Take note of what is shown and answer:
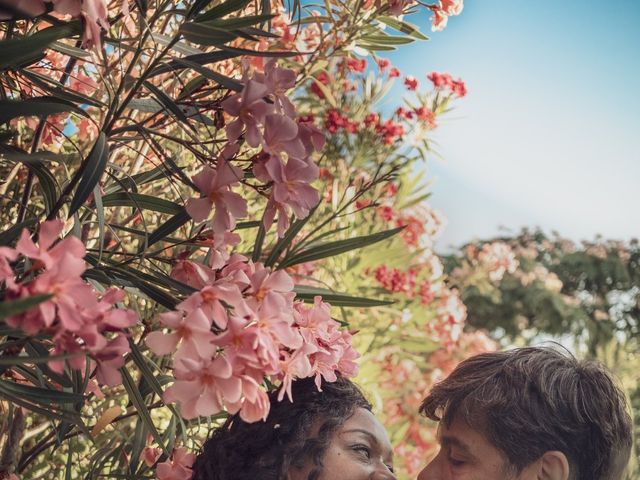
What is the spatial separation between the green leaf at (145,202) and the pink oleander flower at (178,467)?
0.45m

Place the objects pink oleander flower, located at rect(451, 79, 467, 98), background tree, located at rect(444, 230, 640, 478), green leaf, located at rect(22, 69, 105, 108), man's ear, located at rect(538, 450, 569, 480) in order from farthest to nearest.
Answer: background tree, located at rect(444, 230, 640, 478) < pink oleander flower, located at rect(451, 79, 467, 98) < man's ear, located at rect(538, 450, 569, 480) < green leaf, located at rect(22, 69, 105, 108)

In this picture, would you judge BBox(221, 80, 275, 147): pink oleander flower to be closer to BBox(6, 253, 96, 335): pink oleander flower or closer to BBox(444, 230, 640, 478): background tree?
BBox(6, 253, 96, 335): pink oleander flower

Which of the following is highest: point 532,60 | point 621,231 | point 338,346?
point 532,60

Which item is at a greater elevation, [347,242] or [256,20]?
[256,20]

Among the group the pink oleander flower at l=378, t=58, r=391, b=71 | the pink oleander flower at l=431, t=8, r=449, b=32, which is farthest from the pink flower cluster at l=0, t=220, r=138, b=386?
the pink oleander flower at l=378, t=58, r=391, b=71

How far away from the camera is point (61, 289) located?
2.51ft

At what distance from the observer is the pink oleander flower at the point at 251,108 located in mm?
953

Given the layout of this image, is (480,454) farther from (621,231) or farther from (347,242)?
(621,231)

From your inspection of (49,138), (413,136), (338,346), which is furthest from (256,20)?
(413,136)

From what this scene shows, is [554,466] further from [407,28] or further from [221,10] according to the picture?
[221,10]

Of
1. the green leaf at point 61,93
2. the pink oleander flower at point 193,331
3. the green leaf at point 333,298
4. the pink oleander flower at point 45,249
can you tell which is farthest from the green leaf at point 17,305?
the green leaf at point 333,298

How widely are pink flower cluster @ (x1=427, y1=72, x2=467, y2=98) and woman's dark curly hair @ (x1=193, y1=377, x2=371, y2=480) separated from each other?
2077 mm

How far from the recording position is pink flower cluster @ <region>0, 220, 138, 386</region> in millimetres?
751

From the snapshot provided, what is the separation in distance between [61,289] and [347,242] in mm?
714
